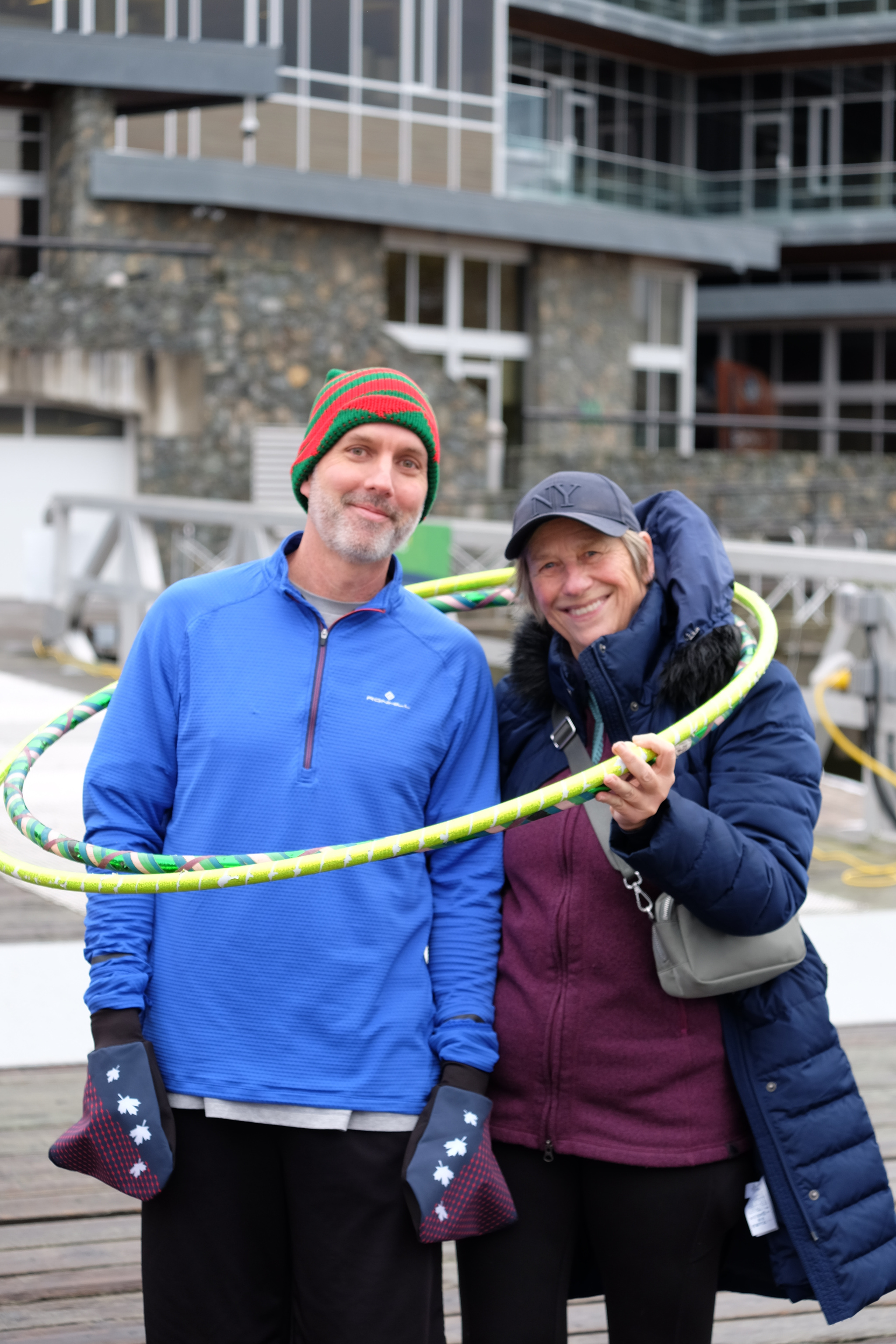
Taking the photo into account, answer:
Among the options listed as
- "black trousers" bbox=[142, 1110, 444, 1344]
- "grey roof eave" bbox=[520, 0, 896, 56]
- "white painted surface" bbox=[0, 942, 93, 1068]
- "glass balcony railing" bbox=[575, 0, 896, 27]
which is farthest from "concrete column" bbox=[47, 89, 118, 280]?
"black trousers" bbox=[142, 1110, 444, 1344]

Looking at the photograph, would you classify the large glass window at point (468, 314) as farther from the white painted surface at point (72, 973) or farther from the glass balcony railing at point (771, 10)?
the white painted surface at point (72, 973)

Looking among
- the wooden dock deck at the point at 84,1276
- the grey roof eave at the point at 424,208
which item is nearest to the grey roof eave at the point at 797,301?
the grey roof eave at the point at 424,208

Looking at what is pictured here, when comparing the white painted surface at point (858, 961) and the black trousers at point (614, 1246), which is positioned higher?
the black trousers at point (614, 1246)

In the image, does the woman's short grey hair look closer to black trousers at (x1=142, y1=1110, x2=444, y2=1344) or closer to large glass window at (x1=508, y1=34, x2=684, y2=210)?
black trousers at (x1=142, y1=1110, x2=444, y2=1344)

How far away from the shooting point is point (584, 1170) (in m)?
2.24

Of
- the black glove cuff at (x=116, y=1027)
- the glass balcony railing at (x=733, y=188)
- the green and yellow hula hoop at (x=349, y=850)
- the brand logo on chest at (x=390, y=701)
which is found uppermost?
the glass balcony railing at (x=733, y=188)

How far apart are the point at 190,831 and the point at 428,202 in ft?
73.7

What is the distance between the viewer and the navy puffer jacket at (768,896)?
6.94 ft

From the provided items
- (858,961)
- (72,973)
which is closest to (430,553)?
(858,961)

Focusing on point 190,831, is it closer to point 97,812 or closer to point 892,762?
point 97,812

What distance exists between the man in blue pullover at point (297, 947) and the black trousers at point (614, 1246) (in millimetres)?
102

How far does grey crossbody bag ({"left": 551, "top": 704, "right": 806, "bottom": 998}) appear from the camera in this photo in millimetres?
2117

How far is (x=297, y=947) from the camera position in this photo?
219 centimetres

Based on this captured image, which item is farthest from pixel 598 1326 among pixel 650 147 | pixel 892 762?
pixel 650 147
